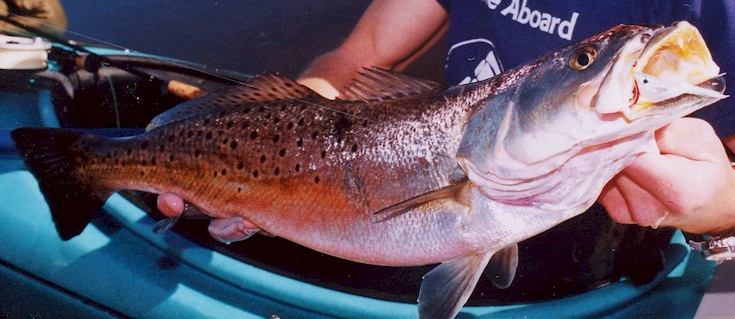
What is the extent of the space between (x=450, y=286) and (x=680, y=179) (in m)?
0.47

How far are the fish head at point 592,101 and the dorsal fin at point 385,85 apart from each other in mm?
182

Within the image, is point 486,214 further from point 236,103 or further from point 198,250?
point 198,250

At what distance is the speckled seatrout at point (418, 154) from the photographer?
30.0 inches

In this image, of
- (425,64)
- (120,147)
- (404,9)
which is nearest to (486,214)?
(120,147)

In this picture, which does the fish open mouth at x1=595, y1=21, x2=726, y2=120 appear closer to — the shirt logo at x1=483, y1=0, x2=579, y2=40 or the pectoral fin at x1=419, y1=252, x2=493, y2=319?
the pectoral fin at x1=419, y1=252, x2=493, y2=319

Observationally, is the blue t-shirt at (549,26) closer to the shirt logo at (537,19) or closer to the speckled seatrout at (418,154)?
the shirt logo at (537,19)

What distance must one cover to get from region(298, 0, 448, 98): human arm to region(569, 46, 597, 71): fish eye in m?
0.99

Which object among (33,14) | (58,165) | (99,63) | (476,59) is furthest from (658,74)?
(33,14)

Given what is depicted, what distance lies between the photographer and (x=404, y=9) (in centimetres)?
179

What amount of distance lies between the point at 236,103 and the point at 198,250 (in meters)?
0.41

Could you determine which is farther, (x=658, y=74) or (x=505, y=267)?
(x=505, y=267)

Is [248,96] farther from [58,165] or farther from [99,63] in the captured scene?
[99,63]

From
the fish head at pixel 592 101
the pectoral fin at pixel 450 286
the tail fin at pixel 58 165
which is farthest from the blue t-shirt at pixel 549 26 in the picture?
the tail fin at pixel 58 165

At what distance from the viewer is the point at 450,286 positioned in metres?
1.08
